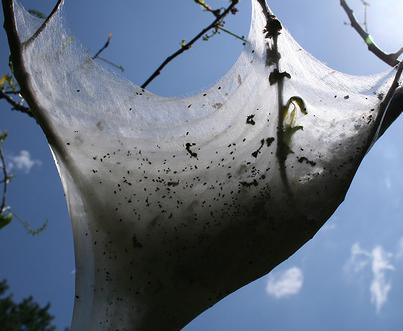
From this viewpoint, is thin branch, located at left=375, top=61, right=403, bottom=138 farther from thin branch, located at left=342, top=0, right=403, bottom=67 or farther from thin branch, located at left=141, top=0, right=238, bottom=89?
thin branch, located at left=141, top=0, right=238, bottom=89

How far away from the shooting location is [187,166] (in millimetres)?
2246

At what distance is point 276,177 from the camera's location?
2047 millimetres

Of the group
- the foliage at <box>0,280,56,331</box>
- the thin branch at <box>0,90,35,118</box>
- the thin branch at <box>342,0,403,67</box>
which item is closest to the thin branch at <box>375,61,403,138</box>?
the thin branch at <box>342,0,403,67</box>

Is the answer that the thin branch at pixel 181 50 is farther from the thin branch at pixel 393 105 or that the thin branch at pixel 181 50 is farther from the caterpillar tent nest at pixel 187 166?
the thin branch at pixel 393 105

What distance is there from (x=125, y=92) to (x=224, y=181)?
94cm

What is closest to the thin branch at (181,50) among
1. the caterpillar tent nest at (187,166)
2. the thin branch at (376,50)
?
the caterpillar tent nest at (187,166)

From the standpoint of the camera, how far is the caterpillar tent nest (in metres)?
1.90

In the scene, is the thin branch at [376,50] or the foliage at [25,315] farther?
the foliage at [25,315]

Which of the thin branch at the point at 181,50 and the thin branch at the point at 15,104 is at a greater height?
the thin branch at the point at 181,50

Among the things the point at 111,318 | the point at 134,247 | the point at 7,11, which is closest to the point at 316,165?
the point at 134,247

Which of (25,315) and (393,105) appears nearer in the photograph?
(393,105)

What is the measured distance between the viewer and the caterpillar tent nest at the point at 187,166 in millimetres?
1896

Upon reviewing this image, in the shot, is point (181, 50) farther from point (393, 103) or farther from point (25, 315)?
point (25, 315)

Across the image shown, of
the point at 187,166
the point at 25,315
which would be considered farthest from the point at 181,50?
the point at 25,315
